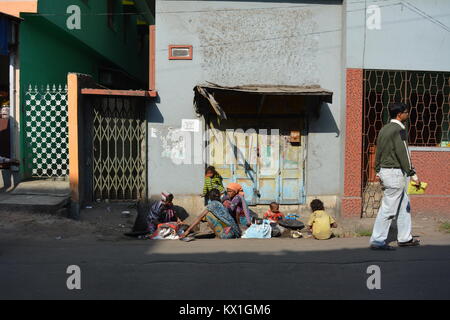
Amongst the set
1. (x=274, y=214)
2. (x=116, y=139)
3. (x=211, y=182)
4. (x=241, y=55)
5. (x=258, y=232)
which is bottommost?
(x=258, y=232)

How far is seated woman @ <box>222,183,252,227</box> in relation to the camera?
8.27 m

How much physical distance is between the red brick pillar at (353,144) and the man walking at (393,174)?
2.63 metres

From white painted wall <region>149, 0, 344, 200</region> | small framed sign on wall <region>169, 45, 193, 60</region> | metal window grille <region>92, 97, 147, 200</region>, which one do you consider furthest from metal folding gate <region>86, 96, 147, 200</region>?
small framed sign on wall <region>169, 45, 193, 60</region>

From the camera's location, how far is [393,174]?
610 cm

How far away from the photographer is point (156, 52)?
888 centimetres

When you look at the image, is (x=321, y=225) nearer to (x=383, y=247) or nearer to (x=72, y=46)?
(x=383, y=247)

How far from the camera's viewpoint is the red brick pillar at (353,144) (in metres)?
8.85

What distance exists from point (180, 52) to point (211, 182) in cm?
266

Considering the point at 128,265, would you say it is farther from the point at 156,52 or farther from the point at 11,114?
the point at 11,114

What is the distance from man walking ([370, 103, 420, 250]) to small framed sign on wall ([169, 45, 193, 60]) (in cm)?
427

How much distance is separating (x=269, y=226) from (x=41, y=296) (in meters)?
4.22

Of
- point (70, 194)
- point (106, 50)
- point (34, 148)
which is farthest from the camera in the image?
→ point (106, 50)

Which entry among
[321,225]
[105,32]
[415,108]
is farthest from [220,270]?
[105,32]

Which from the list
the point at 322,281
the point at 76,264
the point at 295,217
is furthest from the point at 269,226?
the point at 76,264
